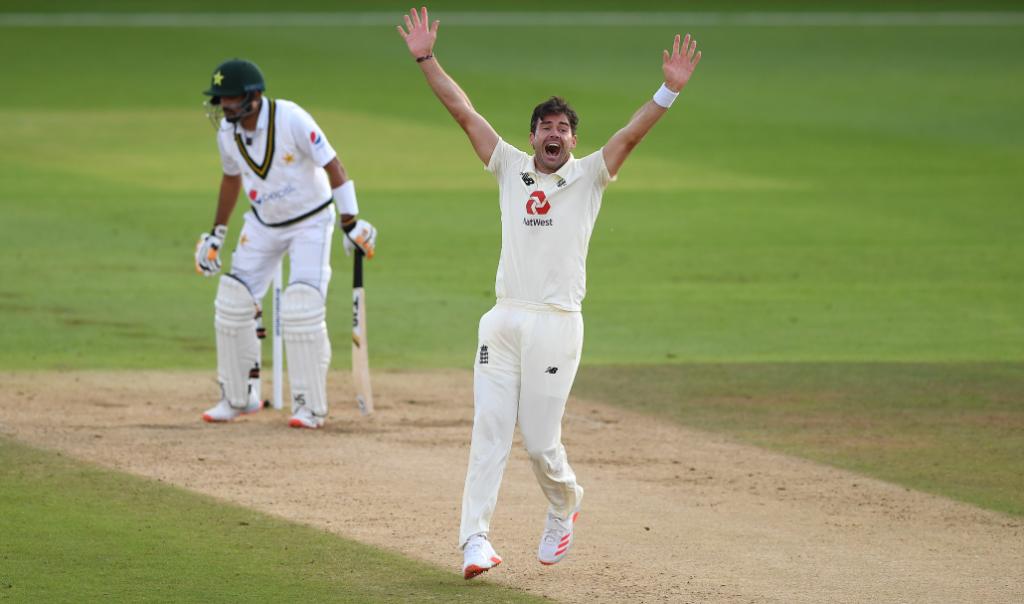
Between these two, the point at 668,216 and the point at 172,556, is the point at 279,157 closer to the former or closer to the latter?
the point at 172,556

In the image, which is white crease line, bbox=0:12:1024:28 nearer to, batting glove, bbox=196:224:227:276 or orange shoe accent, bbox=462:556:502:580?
batting glove, bbox=196:224:227:276

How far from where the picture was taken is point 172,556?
7828mm

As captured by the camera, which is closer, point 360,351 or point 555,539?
point 555,539

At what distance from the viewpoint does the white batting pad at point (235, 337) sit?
10.9 m

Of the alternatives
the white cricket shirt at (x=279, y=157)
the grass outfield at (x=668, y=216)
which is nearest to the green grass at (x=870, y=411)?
the grass outfield at (x=668, y=216)

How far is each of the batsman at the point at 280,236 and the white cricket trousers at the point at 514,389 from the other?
3351 mm

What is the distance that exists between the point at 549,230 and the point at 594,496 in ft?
7.15

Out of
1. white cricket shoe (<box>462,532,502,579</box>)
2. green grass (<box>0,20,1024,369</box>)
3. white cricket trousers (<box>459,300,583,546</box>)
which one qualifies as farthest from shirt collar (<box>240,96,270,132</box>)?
white cricket shoe (<box>462,532,502,579</box>)

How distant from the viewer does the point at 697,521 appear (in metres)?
8.73

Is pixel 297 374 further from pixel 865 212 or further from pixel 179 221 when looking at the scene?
pixel 865 212

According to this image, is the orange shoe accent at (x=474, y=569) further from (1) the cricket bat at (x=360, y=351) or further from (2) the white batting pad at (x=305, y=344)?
(1) the cricket bat at (x=360, y=351)

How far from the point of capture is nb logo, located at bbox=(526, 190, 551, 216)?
7551 mm

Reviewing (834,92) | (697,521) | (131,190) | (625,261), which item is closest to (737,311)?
(625,261)

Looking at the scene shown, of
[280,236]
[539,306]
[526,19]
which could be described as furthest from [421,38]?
[526,19]
